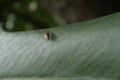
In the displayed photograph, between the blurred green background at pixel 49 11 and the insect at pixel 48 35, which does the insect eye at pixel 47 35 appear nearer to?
the insect at pixel 48 35

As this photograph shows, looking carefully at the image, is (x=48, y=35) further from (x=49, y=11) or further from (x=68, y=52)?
(x=49, y=11)

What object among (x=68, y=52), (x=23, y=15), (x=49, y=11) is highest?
(x=68, y=52)

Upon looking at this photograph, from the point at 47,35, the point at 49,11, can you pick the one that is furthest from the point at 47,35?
the point at 49,11

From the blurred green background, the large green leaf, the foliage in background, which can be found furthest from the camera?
the foliage in background

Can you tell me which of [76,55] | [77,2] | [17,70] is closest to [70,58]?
[76,55]

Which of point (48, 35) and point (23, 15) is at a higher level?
point (48, 35)

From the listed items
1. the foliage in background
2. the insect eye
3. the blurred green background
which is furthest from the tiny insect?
the foliage in background

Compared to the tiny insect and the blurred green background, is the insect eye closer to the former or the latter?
the tiny insect

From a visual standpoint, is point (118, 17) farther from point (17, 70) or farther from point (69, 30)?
point (17, 70)
